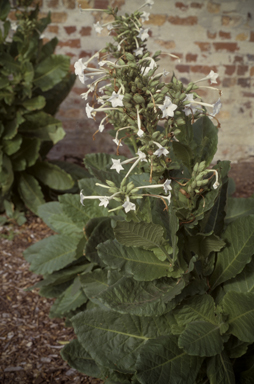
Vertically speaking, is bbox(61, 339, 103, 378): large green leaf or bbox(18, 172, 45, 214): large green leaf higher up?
bbox(18, 172, 45, 214): large green leaf

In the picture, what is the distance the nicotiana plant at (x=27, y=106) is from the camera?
8.11 ft

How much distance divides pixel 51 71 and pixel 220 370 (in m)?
2.13

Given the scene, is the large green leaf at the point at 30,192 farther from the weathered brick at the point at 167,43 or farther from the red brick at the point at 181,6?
the red brick at the point at 181,6

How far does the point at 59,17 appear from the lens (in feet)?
10.3

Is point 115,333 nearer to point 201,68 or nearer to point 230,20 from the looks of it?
point 201,68

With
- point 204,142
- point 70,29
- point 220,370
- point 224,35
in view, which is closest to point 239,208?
point 204,142

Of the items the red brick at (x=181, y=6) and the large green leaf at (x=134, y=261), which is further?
the red brick at (x=181, y=6)

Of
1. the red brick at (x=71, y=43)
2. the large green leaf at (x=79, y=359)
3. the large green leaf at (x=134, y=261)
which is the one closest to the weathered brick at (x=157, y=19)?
the red brick at (x=71, y=43)

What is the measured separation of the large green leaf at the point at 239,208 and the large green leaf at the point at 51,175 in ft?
4.43

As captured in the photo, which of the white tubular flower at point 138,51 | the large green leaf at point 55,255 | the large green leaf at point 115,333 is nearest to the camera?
the white tubular flower at point 138,51

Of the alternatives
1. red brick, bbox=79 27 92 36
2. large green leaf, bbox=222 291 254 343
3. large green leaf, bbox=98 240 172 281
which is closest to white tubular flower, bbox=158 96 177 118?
large green leaf, bbox=98 240 172 281

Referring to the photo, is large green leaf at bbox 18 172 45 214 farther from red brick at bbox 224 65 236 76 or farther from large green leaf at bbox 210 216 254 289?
red brick at bbox 224 65 236 76

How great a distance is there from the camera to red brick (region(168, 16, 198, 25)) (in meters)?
3.20

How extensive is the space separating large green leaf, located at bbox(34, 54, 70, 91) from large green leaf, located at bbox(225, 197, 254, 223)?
1.55m
